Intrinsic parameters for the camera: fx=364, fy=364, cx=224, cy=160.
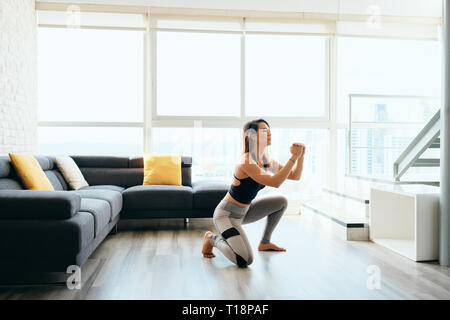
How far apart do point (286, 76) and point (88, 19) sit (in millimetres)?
2753

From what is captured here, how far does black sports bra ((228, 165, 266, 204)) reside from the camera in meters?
2.39

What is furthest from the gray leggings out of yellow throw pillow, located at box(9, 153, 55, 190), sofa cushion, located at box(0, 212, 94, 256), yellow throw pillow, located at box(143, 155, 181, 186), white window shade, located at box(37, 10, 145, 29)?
white window shade, located at box(37, 10, 145, 29)

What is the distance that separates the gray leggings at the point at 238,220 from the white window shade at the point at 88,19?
3.31 meters

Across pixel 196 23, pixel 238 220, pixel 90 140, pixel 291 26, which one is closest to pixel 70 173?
pixel 90 140

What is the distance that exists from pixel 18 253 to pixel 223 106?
349cm

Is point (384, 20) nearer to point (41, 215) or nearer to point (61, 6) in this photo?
point (61, 6)

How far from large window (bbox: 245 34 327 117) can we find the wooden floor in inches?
92.2

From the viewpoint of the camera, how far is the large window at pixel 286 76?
5.04 metres

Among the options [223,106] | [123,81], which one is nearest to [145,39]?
[123,81]

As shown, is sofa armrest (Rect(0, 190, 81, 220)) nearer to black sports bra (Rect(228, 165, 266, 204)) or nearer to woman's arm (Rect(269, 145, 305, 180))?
black sports bra (Rect(228, 165, 266, 204))

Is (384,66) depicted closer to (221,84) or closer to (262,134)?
(221,84)

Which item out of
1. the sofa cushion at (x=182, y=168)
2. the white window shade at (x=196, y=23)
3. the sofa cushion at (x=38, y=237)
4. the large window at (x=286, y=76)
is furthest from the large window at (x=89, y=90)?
the sofa cushion at (x=38, y=237)

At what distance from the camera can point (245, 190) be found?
7.87 ft
